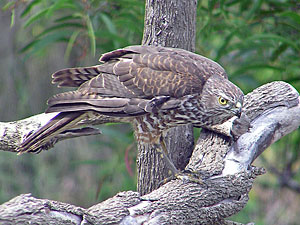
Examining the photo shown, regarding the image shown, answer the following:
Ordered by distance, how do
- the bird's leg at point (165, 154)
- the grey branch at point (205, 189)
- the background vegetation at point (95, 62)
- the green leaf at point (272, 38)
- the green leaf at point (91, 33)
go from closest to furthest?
the grey branch at point (205, 189) < the bird's leg at point (165, 154) < the green leaf at point (91, 33) < the green leaf at point (272, 38) < the background vegetation at point (95, 62)

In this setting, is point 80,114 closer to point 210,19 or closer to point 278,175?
point 210,19

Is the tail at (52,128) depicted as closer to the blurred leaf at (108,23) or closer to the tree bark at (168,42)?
the tree bark at (168,42)

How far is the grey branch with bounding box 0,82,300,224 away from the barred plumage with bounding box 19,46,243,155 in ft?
0.75

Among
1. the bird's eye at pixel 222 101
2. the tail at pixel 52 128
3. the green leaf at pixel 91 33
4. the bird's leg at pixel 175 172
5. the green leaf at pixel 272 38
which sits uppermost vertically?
the green leaf at pixel 91 33

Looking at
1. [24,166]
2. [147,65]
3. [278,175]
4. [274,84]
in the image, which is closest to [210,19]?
[274,84]

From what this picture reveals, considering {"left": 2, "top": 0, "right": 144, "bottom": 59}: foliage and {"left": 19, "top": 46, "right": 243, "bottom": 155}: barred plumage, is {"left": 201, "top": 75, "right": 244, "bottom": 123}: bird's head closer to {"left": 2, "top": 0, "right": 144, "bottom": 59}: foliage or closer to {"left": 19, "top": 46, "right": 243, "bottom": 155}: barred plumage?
{"left": 19, "top": 46, "right": 243, "bottom": 155}: barred plumage

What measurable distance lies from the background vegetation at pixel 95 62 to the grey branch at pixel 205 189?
38.3 inches

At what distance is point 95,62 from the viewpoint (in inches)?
192

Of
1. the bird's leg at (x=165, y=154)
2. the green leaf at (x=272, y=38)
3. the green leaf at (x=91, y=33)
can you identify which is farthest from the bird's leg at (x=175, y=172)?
the green leaf at (x=272, y=38)

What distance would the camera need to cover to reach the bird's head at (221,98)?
8.59 ft

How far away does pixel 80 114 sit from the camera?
2.66 metres

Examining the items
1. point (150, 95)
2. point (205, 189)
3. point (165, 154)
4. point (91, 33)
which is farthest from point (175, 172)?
point (91, 33)

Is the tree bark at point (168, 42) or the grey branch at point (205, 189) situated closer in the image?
the grey branch at point (205, 189)

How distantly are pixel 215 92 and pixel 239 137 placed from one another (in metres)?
0.38
